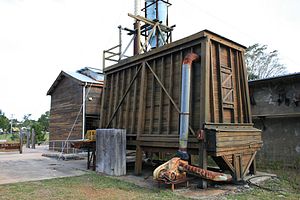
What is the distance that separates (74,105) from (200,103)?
1156 cm

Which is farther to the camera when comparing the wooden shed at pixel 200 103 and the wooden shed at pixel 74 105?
the wooden shed at pixel 74 105

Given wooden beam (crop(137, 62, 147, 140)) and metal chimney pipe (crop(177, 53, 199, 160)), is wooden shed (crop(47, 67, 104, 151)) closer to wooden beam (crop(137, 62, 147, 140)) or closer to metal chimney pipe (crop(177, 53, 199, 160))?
wooden beam (crop(137, 62, 147, 140))

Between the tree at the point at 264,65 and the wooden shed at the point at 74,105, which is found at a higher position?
the tree at the point at 264,65

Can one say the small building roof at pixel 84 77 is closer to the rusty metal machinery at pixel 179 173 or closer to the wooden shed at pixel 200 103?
the wooden shed at pixel 200 103

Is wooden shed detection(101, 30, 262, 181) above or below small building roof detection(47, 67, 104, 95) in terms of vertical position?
below

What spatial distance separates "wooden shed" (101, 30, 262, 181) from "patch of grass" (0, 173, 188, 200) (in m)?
1.49

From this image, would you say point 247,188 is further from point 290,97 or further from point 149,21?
point 149,21

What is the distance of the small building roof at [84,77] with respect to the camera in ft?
53.0

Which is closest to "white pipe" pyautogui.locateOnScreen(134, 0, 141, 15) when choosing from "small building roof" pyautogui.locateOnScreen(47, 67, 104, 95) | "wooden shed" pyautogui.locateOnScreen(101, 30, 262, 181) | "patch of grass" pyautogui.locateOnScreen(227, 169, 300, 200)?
"small building roof" pyautogui.locateOnScreen(47, 67, 104, 95)

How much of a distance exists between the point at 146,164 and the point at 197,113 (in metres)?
4.76

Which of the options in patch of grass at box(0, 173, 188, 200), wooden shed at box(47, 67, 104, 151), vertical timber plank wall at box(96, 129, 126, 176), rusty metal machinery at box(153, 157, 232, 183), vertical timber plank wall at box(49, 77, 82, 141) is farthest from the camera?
vertical timber plank wall at box(49, 77, 82, 141)

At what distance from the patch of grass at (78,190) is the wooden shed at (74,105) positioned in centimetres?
844

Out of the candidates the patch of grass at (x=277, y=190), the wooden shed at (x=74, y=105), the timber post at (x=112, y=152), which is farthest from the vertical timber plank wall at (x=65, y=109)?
the patch of grass at (x=277, y=190)

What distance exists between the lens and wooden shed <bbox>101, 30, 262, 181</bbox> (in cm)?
662
